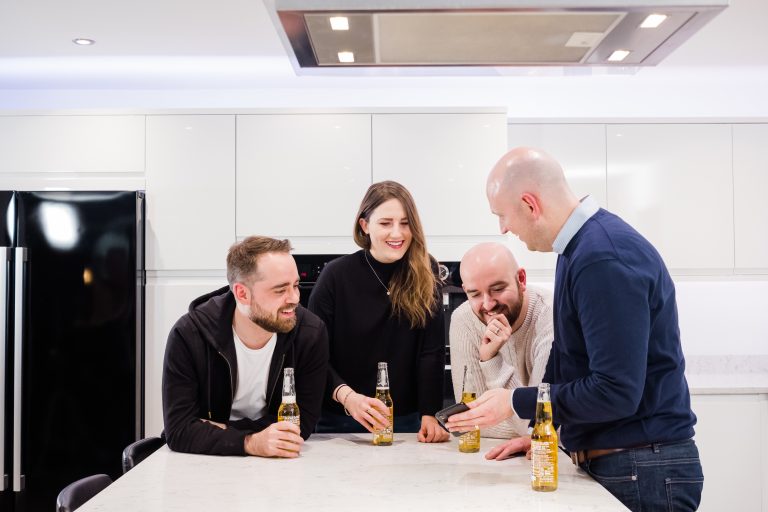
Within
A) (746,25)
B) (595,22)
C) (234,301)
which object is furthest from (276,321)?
(746,25)

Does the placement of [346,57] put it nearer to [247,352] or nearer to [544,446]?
[247,352]

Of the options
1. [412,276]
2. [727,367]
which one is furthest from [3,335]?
[727,367]

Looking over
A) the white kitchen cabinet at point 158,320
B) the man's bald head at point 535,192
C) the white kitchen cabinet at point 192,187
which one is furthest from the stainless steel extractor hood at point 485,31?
the white kitchen cabinet at point 158,320

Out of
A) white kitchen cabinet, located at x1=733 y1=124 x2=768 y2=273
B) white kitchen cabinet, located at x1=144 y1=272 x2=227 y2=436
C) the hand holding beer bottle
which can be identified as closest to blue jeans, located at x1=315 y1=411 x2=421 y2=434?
the hand holding beer bottle

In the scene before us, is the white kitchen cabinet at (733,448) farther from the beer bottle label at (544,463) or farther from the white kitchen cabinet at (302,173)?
the beer bottle label at (544,463)

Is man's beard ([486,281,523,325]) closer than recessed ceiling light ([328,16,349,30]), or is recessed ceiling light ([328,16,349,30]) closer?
recessed ceiling light ([328,16,349,30])

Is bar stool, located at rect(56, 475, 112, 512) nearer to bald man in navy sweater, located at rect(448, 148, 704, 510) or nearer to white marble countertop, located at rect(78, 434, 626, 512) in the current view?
white marble countertop, located at rect(78, 434, 626, 512)

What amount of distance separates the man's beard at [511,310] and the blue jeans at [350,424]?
478mm

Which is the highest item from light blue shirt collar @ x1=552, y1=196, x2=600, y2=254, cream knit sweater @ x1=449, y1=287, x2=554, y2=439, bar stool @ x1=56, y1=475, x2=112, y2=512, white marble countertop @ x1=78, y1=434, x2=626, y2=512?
light blue shirt collar @ x1=552, y1=196, x2=600, y2=254

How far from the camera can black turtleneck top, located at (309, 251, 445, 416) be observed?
234 centimetres

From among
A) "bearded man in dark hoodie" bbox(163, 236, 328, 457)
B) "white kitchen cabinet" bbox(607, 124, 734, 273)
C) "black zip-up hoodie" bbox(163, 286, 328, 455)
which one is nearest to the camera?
"black zip-up hoodie" bbox(163, 286, 328, 455)

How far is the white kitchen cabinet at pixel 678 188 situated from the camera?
4.07 meters

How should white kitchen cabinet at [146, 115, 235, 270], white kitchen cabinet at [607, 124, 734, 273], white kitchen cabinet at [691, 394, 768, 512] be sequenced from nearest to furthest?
white kitchen cabinet at [691, 394, 768, 512]
white kitchen cabinet at [146, 115, 235, 270]
white kitchen cabinet at [607, 124, 734, 273]

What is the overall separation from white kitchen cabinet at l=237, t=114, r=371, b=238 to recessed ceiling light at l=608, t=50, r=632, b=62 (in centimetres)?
211
